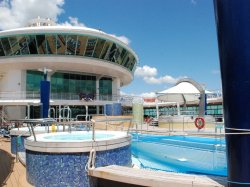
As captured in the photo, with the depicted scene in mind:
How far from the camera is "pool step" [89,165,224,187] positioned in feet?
12.6

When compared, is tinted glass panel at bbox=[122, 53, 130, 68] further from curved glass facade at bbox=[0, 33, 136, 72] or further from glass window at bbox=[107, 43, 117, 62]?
curved glass facade at bbox=[0, 33, 136, 72]

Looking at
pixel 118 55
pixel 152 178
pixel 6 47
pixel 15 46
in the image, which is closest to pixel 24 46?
pixel 15 46

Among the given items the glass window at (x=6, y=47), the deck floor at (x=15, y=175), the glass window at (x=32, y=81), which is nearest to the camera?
the deck floor at (x=15, y=175)

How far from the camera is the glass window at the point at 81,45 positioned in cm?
2475

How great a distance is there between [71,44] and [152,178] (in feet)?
72.3

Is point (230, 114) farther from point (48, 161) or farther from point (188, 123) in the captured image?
point (188, 123)

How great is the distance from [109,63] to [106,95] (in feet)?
14.4

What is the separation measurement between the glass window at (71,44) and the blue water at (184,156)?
16.4 m

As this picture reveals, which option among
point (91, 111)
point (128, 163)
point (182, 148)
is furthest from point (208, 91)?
point (128, 163)

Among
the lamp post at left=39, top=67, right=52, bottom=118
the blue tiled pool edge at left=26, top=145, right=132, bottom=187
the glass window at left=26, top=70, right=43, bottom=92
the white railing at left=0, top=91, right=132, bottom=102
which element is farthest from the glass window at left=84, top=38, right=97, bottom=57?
the blue tiled pool edge at left=26, top=145, right=132, bottom=187

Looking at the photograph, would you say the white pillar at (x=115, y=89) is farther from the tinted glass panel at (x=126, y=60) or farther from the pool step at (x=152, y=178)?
the pool step at (x=152, y=178)

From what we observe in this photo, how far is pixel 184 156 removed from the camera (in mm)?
8188

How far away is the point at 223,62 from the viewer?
345cm

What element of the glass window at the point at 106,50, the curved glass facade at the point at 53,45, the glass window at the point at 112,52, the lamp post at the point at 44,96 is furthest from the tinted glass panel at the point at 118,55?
the lamp post at the point at 44,96
